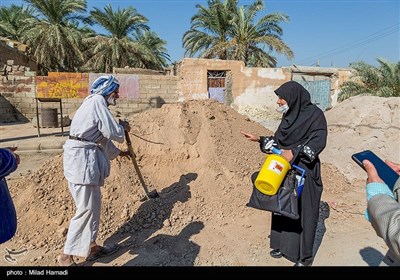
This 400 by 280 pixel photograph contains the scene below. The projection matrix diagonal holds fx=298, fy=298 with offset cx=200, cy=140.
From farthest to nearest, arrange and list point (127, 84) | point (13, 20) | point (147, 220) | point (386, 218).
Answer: point (13, 20) < point (127, 84) < point (147, 220) < point (386, 218)

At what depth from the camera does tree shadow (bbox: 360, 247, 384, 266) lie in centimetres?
269

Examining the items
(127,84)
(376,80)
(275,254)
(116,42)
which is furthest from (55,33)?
(275,254)

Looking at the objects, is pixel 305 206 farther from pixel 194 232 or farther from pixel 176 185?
pixel 176 185

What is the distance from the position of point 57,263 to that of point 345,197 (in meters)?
3.72

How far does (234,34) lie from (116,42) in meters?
6.87

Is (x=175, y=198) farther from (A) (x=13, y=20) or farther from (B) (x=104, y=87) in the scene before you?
(A) (x=13, y=20)

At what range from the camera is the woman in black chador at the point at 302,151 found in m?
2.17

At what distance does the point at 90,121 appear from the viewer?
2295mm

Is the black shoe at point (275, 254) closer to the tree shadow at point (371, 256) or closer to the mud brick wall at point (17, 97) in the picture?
the tree shadow at point (371, 256)

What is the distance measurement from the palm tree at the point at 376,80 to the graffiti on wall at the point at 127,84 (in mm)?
8103

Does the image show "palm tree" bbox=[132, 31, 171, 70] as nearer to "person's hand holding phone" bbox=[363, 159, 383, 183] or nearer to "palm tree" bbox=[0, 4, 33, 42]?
"palm tree" bbox=[0, 4, 33, 42]

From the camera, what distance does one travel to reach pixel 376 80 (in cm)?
1014

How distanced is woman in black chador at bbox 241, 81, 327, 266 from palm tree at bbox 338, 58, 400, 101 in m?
8.85

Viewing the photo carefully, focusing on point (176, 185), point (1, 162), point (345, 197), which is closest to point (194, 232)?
point (176, 185)
